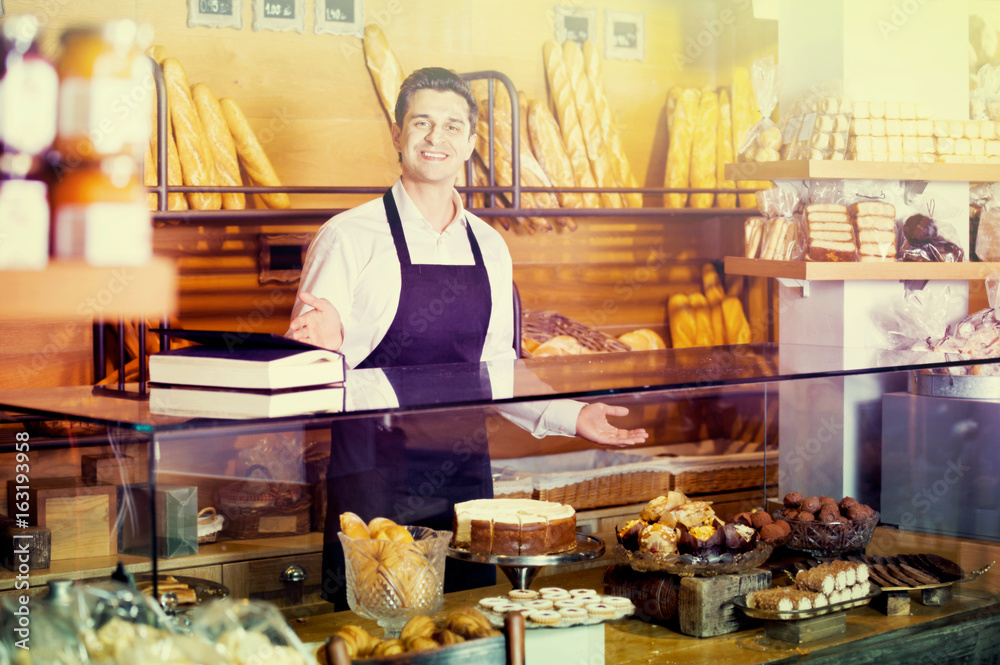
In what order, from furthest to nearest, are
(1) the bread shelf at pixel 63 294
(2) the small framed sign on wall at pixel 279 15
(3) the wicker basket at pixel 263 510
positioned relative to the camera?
(2) the small framed sign on wall at pixel 279 15, (1) the bread shelf at pixel 63 294, (3) the wicker basket at pixel 263 510

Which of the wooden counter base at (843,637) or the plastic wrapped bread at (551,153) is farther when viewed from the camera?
the plastic wrapped bread at (551,153)

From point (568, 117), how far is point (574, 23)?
383mm

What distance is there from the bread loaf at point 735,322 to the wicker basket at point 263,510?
2.01 metres

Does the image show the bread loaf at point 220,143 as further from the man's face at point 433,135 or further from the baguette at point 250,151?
the man's face at point 433,135

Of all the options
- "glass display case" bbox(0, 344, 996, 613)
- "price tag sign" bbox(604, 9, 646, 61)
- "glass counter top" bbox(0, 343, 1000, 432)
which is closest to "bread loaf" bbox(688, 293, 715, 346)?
"price tag sign" bbox(604, 9, 646, 61)

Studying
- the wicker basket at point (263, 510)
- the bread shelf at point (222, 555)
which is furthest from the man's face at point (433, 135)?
the bread shelf at point (222, 555)

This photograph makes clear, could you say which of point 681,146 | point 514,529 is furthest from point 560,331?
point 514,529

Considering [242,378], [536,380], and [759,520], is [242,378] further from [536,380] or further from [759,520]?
[759,520]

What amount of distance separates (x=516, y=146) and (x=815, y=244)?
991 millimetres

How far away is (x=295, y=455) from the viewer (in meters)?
1.48

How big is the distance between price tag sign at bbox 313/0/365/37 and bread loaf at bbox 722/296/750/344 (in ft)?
4.78

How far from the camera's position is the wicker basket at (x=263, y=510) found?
54.7 inches

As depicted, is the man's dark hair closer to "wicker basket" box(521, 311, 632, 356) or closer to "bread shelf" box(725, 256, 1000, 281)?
"bread shelf" box(725, 256, 1000, 281)

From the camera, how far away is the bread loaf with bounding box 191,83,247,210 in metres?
2.58
